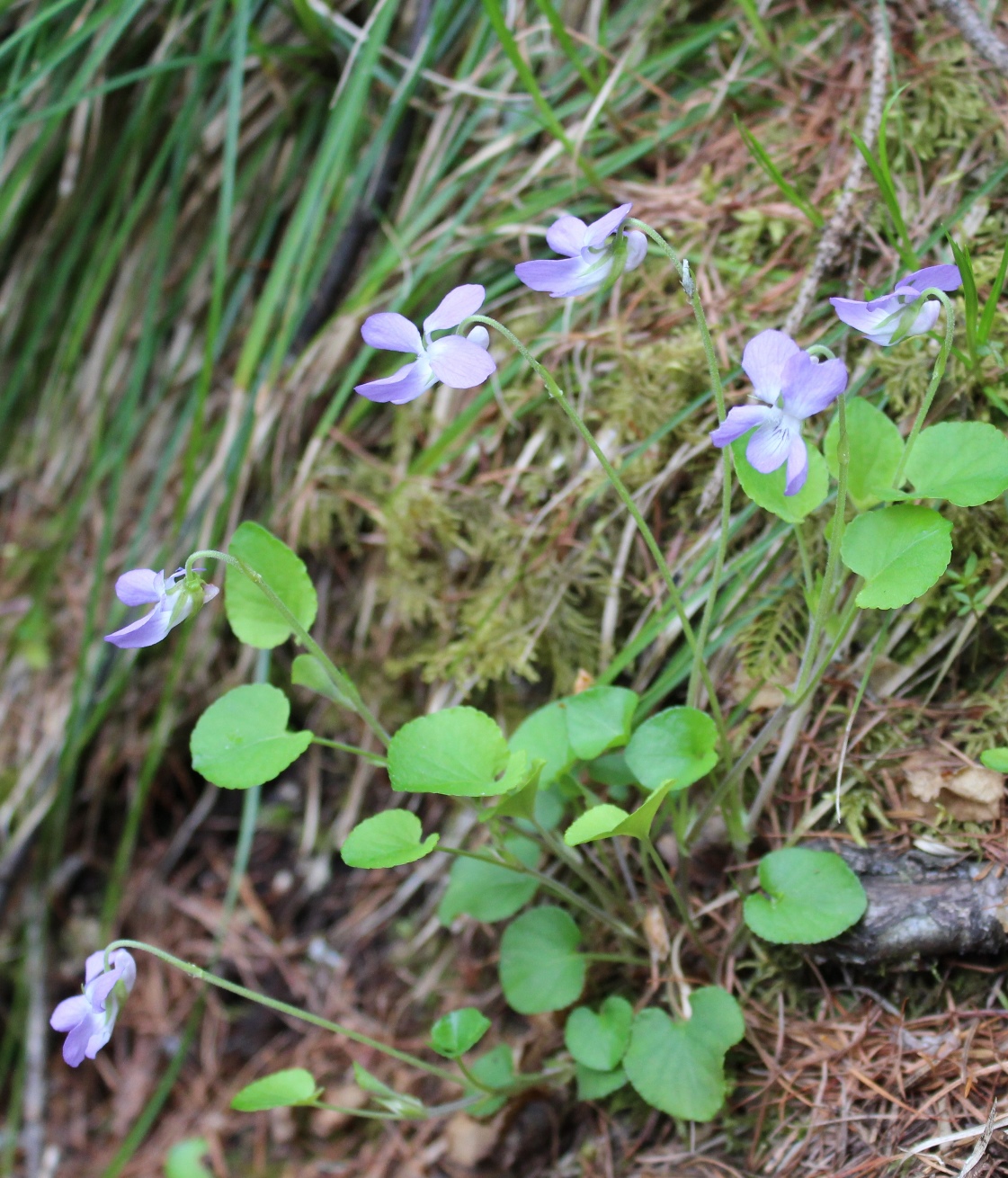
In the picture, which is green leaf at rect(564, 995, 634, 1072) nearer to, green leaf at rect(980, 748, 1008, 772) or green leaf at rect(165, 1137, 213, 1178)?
green leaf at rect(980, 748, 1008, 772)

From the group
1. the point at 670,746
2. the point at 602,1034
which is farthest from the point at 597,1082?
the point at 670,746

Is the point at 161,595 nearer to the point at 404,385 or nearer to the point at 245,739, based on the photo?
the point at 245,739

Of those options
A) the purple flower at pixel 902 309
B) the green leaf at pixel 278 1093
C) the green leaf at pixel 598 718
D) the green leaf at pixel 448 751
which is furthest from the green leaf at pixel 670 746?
the green leaf at pixel 278 1093

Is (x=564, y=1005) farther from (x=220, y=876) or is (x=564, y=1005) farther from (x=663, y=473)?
(x=220, y=876)

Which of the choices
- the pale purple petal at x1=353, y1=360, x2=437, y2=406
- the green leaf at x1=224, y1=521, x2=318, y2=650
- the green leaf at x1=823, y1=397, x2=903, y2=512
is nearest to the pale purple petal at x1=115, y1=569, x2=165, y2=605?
the green leaf at x1=224, y1=521, x2=318, y2=650

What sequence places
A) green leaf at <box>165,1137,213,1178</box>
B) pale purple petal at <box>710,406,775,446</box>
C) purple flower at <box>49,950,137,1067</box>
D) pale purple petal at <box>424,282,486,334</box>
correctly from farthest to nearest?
1. green leaf at <box>165,1137,213,1178</box>
2. purple flower at <box>49,950,137,1067</box>
3. pale purple petal at <box>424,282,486,334</box>
4. pale purple petal at <box>710,406,775,446</box>

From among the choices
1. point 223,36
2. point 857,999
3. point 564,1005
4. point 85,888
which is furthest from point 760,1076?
point 223,36
